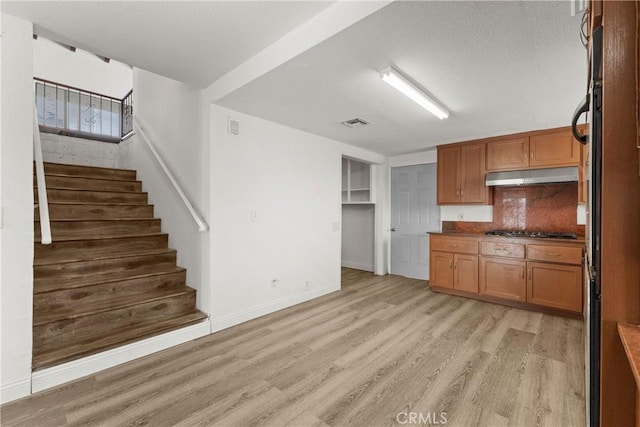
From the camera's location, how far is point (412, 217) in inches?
207

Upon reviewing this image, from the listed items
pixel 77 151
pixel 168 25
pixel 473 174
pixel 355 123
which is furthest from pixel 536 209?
pixel 77 151

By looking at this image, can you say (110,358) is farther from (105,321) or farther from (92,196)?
(92,196)

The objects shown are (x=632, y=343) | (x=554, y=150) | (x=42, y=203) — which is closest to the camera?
(x=632, y=343)

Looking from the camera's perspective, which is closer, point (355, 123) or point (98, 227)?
point (98, 227)

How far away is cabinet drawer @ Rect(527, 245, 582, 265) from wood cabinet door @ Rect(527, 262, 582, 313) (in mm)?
74

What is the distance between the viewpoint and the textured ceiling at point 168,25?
175cm

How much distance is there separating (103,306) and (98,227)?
1.18 metres

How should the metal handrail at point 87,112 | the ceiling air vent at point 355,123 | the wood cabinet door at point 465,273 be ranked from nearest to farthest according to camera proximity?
the ceiling air vent at point 355,123 → the wood cabinet door at point 465,273 → the metal handrail at point 87,112

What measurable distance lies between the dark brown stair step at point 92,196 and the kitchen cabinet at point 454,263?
4539 millimetres

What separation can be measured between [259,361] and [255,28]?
2583 mm

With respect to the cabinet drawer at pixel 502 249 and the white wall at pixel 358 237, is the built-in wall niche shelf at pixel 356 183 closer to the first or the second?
the white wall at pixel 358 237

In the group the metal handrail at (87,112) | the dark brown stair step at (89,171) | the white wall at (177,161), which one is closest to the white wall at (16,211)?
the white wall at (177,161)

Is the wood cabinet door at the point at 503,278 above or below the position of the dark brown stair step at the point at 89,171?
below

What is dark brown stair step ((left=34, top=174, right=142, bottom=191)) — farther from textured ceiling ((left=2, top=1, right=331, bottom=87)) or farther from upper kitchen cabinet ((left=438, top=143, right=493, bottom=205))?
upper kitchen cabinet ((left=438, top=143, right=493, bottom=205))
